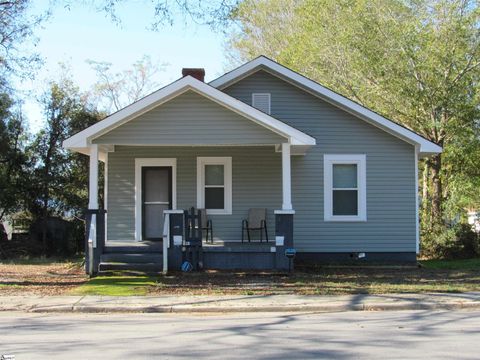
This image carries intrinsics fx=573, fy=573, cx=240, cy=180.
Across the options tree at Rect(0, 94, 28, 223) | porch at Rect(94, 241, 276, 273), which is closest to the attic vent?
porch at Rect(94, 241, 276, 273)

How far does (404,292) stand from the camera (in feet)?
37.9

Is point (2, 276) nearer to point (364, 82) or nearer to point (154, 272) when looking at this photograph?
point (154, 272)

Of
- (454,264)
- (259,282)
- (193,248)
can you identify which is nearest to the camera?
(259,282)

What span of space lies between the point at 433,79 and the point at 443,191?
458cm

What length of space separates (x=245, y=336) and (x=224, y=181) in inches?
Result: 345

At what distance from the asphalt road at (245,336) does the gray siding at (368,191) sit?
6359 mm

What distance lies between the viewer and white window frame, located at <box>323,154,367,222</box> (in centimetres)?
1617

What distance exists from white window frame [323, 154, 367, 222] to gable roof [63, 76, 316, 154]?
2.62 metres

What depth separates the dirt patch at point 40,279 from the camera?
1215 cm

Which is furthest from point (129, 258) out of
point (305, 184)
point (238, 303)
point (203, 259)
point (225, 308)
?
point (305, 184)

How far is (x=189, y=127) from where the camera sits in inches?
542

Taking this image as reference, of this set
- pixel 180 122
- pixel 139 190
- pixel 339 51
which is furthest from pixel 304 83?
pixel 339 51

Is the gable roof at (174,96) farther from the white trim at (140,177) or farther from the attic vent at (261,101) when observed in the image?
the attic vent at (261,101)

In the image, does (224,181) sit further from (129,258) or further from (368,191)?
(368,191)
